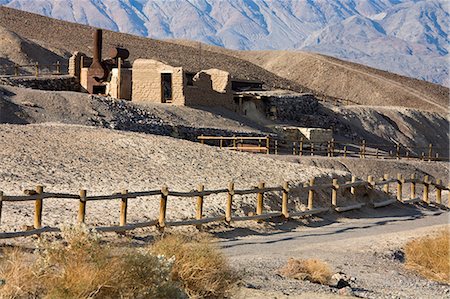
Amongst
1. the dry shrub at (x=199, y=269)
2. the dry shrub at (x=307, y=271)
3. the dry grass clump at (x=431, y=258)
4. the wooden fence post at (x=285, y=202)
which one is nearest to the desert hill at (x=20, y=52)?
the wooden fence post at (x=285, y=202)

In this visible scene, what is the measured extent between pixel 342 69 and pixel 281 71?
9322 mm

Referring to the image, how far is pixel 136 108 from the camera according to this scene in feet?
143

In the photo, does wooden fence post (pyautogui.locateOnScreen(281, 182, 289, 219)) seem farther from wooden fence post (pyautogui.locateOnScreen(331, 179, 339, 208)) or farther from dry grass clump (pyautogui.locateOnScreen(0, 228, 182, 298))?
dry grass clump (pyautogui.locateOnScreen(0, 228, 182, 298))

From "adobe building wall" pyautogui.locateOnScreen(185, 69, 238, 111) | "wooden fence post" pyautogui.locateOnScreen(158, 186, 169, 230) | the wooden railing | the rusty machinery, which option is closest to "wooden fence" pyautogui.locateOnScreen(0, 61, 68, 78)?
the rusty machinery

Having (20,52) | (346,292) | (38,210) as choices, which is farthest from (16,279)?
(20,52)

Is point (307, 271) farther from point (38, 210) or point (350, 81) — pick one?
point (350, 81)

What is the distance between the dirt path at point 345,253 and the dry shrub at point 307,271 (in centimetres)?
29

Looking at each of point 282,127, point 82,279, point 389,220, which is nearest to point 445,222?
point 389,220

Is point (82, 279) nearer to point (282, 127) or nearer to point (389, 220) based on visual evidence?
point (389, 220)

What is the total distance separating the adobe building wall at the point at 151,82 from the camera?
4622 cm

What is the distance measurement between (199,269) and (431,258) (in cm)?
874

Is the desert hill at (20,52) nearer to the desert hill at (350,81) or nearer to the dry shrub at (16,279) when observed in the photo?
the desert hill at (350,81)

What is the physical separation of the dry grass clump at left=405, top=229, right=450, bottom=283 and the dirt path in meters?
0.32

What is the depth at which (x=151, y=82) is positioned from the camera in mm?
47531
